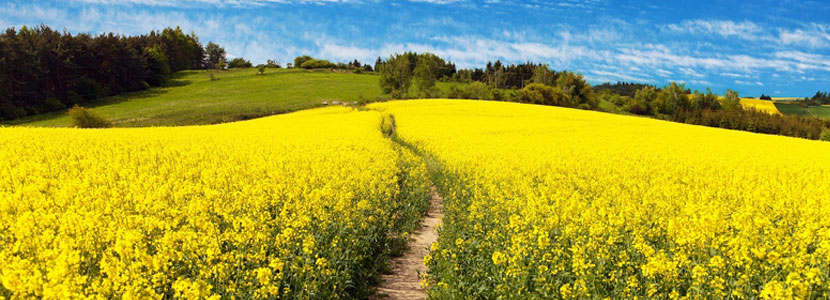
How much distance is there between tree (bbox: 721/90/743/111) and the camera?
277 ft

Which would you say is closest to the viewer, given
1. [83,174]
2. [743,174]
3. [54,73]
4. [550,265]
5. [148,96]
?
[550,265]

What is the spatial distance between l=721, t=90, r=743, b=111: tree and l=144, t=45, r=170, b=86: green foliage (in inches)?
4414

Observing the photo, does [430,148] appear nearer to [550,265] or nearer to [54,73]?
[550,265]

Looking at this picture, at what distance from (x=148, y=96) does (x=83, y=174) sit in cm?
7204

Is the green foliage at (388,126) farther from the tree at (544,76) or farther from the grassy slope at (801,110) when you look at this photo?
the grassy slope at (801,110)

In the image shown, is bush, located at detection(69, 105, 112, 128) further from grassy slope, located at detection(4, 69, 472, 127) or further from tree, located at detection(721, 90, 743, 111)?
tree, located at detection(721, 90, 743, 111)

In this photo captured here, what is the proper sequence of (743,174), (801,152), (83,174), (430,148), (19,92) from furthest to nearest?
(19,92) → (430,148) → (801,152) → (743,174) → (83,174)

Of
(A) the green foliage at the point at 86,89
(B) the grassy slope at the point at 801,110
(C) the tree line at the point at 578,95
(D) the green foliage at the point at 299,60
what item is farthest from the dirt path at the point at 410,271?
(D) the green foliage at the point at 299,60

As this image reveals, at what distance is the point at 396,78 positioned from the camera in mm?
82250

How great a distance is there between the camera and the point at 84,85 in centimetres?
6681

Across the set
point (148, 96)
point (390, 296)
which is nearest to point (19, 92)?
point (148, 96)

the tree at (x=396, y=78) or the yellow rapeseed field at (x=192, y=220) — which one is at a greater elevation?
the tree at (x=396, y=78)

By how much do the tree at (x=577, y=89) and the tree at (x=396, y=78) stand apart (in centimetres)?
3478

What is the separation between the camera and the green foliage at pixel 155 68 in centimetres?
8462
